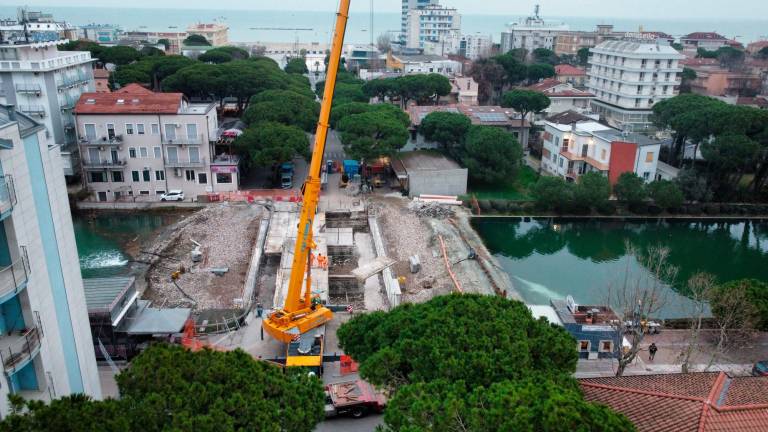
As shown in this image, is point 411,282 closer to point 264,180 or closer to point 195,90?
point 264,180

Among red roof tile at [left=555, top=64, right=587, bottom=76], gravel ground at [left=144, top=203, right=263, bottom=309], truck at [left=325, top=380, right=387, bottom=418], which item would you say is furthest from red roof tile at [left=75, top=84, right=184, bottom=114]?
red roof tile at [left=555, top=64, right=587, bottom=76]

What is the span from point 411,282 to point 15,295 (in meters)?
19.5

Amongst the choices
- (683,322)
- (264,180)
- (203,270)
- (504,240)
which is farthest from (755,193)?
(203,270)

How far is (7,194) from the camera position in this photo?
935 cm

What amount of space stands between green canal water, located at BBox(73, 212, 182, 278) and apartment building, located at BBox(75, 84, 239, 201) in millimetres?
1931

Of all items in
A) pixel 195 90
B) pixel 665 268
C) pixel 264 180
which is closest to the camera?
pixel 665 268

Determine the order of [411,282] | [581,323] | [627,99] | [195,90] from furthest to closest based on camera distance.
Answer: [627,99], [195,90], [411,282], [581,323]

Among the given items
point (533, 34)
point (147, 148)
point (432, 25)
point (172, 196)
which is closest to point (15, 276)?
point (172, 196)

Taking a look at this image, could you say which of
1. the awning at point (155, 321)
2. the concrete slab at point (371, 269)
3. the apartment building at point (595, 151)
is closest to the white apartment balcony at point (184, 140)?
the concrete slab at point (371, 269)

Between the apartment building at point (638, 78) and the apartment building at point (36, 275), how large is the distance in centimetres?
5860

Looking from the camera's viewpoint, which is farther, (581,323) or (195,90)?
(195,90)

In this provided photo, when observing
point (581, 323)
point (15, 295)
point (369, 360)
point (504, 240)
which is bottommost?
point (504, 240)

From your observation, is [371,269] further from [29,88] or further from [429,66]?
[429,66]

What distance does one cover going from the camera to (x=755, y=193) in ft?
136
